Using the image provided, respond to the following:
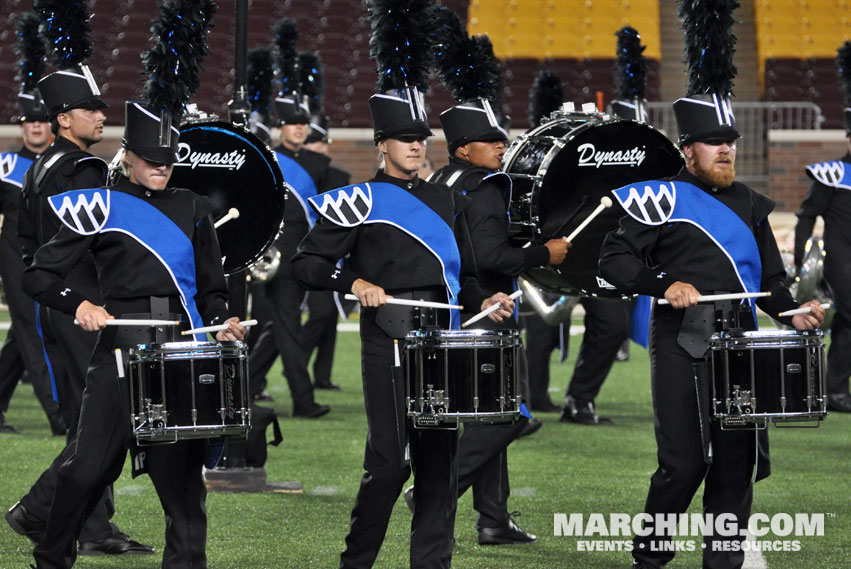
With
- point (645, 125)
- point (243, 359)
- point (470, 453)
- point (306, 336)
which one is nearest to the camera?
point (243, 359)

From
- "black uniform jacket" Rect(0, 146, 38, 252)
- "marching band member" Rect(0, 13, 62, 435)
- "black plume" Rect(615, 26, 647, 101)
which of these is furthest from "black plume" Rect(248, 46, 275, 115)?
"black plume" Rect(615, 26, 647, 101)

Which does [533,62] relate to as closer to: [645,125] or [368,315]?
[645,125]

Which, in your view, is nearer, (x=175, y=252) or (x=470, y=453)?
(x=175, y=252)

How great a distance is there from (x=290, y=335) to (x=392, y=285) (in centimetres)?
451

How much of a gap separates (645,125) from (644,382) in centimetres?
520

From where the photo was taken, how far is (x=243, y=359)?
14.6 ft

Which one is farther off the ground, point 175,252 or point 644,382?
point 175,252

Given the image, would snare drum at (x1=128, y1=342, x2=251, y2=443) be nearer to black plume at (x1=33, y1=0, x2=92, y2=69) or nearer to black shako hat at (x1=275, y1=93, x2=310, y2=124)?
black plume at (x1=33, y1=0, x2=92, y2=69)

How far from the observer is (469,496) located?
6797 millimetres

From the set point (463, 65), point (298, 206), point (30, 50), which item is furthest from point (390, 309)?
point (298, 206)

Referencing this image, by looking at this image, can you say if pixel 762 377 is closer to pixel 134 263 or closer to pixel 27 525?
pixel 134 263

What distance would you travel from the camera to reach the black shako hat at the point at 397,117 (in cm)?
503

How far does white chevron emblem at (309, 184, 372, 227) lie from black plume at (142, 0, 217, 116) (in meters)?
0.59

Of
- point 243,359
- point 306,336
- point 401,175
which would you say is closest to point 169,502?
point 243,359
